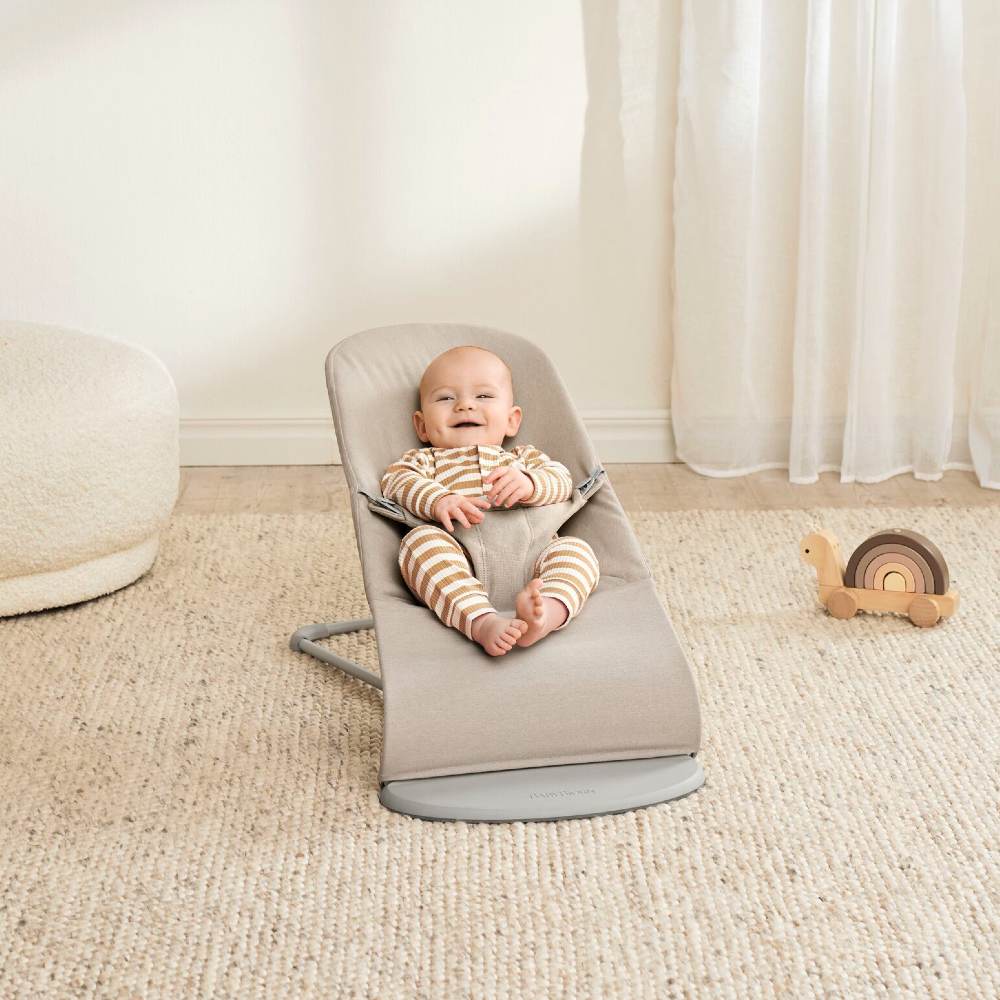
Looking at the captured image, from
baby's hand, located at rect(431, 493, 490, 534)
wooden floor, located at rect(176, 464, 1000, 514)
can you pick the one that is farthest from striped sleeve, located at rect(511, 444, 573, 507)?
wooden floor, located at rect(176, 464, 1000, 514)

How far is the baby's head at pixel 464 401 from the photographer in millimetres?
2076

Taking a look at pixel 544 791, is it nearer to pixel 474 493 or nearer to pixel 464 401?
pixel 474 493

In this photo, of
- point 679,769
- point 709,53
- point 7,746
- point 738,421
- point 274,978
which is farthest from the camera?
point 738,421

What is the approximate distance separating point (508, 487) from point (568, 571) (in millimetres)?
172

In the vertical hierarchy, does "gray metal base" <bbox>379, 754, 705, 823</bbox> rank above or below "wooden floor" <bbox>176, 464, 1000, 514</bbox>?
above

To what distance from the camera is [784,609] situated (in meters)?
2.33

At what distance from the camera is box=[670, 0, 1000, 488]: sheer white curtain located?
9.38 ft

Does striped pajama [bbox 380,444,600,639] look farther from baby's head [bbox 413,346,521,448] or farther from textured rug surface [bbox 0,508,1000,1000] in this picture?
textured rug surface [bbox 0,508,1000,1000]

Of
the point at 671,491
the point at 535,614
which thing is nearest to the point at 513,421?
the point at 535,614

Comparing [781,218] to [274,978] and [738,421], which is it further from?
[274,978]

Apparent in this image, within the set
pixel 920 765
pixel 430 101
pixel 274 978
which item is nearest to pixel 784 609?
pixel 920 765

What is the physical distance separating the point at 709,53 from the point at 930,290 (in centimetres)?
78

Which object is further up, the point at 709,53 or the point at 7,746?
the point at 709,53

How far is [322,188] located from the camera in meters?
3.07
